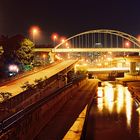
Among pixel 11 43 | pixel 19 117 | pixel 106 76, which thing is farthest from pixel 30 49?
pixel 106 76

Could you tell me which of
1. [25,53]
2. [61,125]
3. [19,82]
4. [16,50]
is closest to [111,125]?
[61,125]

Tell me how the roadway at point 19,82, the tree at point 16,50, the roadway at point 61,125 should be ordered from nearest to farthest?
the roadway at point 61,125 → the roadway at point 19,82 → the tree at point 16,50

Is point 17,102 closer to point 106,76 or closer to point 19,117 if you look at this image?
point 19,117

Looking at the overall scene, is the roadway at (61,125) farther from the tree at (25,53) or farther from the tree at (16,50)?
the tree at (25,53)

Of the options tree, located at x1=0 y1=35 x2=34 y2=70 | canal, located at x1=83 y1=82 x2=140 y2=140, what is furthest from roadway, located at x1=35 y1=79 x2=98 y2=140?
tree, located at x1=0 y1=35 x2=34 y2=70

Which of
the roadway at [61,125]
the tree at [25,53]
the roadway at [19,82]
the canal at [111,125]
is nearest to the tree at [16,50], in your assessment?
the tree at [25,53]

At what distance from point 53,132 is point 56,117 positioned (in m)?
5.25

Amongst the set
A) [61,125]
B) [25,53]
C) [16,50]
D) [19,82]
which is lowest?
[61,125]

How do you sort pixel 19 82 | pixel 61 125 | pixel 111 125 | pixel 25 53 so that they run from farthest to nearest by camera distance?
1. pixel 25 53
2. pixel 19 82
3. pixel 111 125
4. pixel 61 125

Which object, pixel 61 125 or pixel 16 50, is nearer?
pixel 61 125

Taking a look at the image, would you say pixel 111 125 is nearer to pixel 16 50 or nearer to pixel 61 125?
pixel 61 125

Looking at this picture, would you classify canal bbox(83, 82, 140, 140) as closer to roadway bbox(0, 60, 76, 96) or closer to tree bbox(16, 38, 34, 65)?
roadway bbox(0, 60, 76, 96)

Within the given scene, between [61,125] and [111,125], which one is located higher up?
[61,125]

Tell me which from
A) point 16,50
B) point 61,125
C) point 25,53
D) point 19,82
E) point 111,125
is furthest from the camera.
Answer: point 25,53
